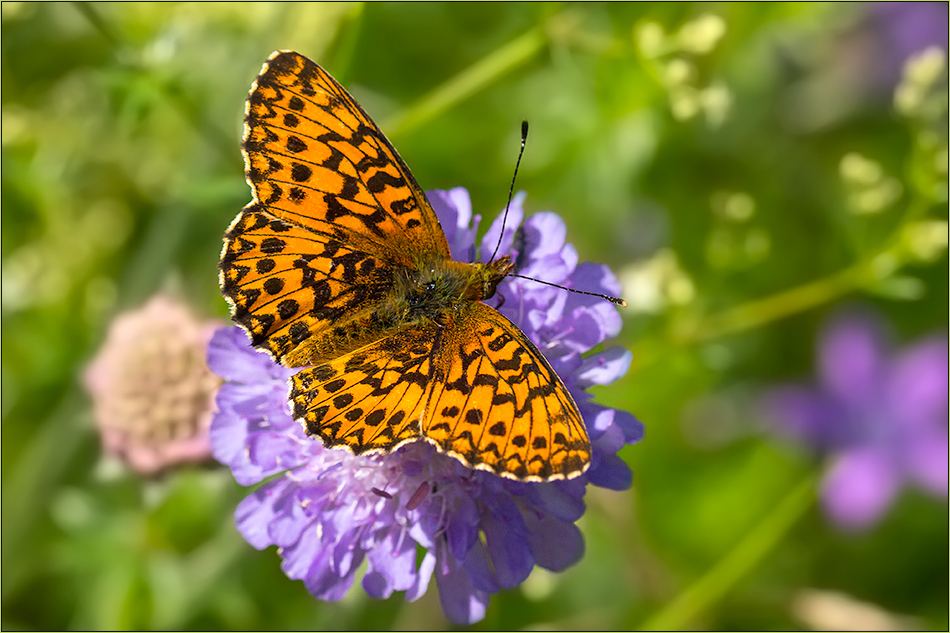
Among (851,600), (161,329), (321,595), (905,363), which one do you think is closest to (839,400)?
(905,363)

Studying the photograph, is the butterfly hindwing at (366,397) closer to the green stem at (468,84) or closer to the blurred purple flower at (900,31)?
the green stem at (468,84)

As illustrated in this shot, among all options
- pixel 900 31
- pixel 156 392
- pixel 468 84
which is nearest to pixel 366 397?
pixel 156 392

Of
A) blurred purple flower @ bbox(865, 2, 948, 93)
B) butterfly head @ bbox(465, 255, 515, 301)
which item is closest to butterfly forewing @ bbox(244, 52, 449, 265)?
butterfly head @ bbox(465, 255, 515, 301)

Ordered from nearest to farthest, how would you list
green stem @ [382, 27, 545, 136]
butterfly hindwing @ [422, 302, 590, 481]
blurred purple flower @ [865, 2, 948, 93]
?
butterfly hindwing @ [422, 302, 590, 481], green stem @ [382, 27, 545, 136], blurred purple flower @ [865, 2, 948, 93]

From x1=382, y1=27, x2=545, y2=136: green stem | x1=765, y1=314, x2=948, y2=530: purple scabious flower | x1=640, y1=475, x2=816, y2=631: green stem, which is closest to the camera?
x1=382, y1=27, x2=545, y2=136: green stem

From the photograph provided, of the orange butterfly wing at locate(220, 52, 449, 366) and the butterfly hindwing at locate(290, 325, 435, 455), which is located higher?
the orange butterfly wing at locate(220, 52, 449, 366)

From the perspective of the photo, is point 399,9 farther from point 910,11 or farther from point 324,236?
point 910,11

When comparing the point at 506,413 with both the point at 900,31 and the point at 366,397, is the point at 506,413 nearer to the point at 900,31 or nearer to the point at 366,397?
the point at 366,397

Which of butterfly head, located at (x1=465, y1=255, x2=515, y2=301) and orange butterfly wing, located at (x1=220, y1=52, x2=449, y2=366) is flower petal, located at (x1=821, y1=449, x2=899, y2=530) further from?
orange butterfly wing, located at (x1=220, y1=52, x2=449, y2=366)
